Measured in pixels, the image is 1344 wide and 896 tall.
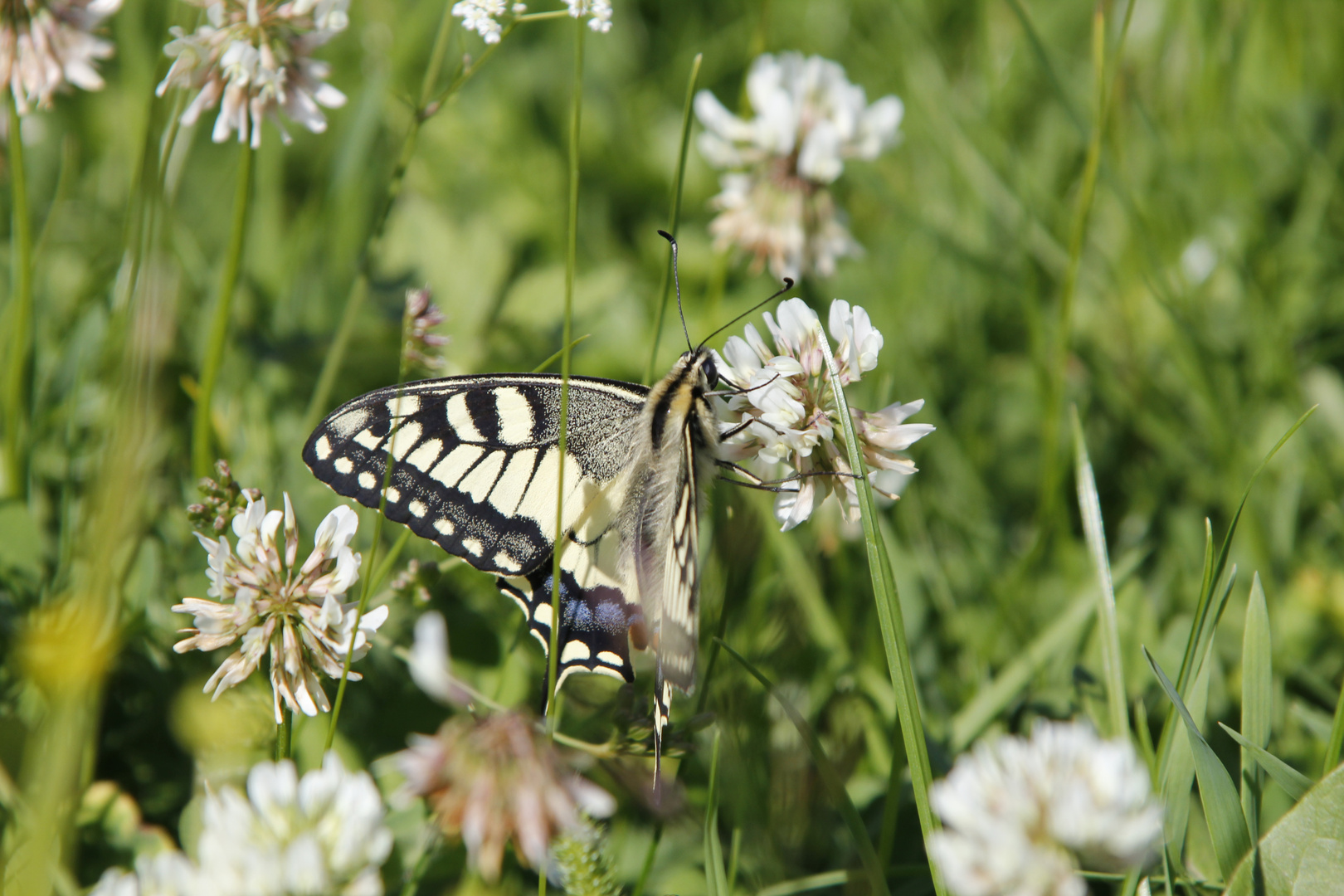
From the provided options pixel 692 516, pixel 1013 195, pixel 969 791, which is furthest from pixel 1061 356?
pixel 969 791

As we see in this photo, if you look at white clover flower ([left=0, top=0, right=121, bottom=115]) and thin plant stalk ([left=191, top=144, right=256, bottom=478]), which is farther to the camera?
thin plant stalk ([left=191, top=144, right=256, bottom=478])

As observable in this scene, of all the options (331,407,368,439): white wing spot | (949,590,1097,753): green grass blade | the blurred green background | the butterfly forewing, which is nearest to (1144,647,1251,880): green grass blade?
the blurred green background

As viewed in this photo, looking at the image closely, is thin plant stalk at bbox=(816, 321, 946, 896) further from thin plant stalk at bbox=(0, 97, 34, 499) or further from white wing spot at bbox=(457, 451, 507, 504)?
thin plant stalk at bbox=(0, 97, 34, 499)

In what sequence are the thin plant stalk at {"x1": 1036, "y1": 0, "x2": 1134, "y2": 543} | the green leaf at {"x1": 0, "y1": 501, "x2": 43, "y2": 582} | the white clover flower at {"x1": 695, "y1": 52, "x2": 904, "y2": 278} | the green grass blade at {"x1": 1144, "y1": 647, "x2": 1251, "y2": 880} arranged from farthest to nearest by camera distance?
the white clover flower at {"x1": 695, "y1": 52, "x2": 904, "y2": 278} < the thin plant stalk at {"x1": 1036, "y1": 0, "x2": 1134, "y2": 543} < the green leaf at {"x1": 0, "y1": 501, "x2": 43, "y2": 582} < the green grass blade at {"x1": 1144, "y1": 647, "x2": 1251, "y2": 880}

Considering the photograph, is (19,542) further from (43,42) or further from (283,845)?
(283,845)

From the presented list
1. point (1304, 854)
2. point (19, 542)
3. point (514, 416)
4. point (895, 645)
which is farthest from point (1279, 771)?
point (19, 542)

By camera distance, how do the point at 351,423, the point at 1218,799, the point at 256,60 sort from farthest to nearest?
the point at 351,423
the point at 256,60
the point at 1218,799

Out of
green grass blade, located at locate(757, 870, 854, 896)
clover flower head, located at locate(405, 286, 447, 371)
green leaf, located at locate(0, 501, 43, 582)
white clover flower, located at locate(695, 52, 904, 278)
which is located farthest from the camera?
white clover flower, located at locate(695, 52, 904, 278)
